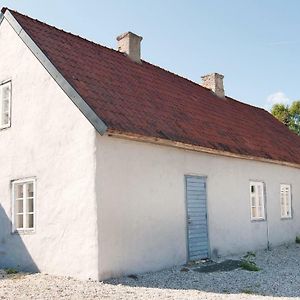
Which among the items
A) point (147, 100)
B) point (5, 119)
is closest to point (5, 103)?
point (5, 119)

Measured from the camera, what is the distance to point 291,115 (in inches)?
1271

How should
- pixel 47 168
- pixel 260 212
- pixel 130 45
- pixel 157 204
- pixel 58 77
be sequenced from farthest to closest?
pixel 260 212
pixel 130 45
pixel 157 204
pixel 47 168
pixel 58 77

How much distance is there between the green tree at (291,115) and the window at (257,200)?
18.2 metres

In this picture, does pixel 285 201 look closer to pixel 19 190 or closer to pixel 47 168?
pixel 47 168

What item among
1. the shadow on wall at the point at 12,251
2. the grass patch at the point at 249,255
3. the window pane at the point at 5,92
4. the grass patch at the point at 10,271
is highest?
the window pane at the point at 5,92

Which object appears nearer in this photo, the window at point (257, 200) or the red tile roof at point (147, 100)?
the red tile roof at point (147, 100)

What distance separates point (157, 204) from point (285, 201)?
27.2 feet

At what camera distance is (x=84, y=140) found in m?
9.43

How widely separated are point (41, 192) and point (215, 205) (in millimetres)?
5000

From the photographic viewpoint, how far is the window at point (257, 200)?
48.4ft

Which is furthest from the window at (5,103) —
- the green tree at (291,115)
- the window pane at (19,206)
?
the green tree at (291,115)

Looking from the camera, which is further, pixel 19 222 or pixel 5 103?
pixel 5 103

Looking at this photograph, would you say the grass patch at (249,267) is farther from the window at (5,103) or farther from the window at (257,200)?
the window at (5,103)

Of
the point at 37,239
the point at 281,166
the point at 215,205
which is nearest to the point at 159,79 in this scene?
the point at 215,205
